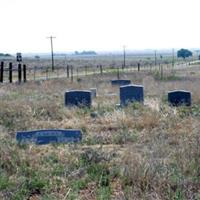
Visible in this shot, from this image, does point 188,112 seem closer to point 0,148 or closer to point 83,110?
point 83,110

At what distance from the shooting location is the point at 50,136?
31.6 feet

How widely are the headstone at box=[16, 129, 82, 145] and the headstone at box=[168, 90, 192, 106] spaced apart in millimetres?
6656

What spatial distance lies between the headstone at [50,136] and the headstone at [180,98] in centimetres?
666

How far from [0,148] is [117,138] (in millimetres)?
2622

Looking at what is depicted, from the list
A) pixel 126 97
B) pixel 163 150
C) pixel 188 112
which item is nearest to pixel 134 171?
pixel 163 150

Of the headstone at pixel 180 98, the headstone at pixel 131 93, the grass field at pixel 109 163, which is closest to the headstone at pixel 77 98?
the headstone at pixel 131 93

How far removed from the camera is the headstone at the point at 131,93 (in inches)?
621

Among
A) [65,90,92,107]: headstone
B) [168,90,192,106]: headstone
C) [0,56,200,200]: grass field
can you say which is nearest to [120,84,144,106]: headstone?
[168,90,192,106]: headstone

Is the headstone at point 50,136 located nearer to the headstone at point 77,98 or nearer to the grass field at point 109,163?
the grass field at point 109,163

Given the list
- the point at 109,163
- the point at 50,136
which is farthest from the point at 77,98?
the point at 109,163

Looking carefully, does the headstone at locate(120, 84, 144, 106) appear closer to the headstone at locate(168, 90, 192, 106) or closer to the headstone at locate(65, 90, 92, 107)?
the headstone at locate(168, 90, 192, 106)

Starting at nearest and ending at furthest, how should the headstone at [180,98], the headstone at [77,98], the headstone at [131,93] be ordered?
the headstone at [77,98], the headstone at [180,98], the headstone at [131,93]

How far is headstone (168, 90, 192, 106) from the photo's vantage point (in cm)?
1559

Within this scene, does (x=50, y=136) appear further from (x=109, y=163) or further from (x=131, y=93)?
(x=131, y=93)
